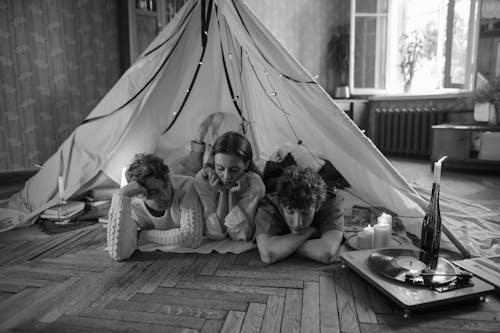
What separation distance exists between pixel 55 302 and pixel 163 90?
5.85ft

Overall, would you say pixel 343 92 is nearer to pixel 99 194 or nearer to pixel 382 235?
pixel 99 194

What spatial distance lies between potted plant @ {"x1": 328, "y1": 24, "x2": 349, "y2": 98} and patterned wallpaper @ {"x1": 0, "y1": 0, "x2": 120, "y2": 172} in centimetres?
288

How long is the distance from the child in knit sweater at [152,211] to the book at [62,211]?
0.68 metres

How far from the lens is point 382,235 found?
5.53 ft

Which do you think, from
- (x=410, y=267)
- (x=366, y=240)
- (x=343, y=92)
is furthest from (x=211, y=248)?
(x=343, y=92)

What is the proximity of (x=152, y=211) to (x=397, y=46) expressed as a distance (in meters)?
4.36

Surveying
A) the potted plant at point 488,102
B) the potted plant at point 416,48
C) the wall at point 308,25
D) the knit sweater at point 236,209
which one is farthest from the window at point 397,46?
the knit sweater at point 236,209

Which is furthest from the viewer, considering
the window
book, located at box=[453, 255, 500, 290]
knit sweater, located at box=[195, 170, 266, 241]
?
the window

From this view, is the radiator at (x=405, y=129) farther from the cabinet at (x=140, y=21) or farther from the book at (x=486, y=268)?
the book at (x=486, y=268)

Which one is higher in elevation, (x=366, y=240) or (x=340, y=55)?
(x=340, y=55)

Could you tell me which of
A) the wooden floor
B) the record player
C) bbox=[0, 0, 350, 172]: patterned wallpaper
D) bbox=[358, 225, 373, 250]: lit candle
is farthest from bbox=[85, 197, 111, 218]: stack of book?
the record player

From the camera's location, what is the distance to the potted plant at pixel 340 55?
5.13 metres

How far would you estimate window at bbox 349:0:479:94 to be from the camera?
4.70 m

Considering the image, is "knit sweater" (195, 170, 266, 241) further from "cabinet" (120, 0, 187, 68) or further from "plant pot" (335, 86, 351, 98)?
"plant pot" (335, 86, 351, 98)
